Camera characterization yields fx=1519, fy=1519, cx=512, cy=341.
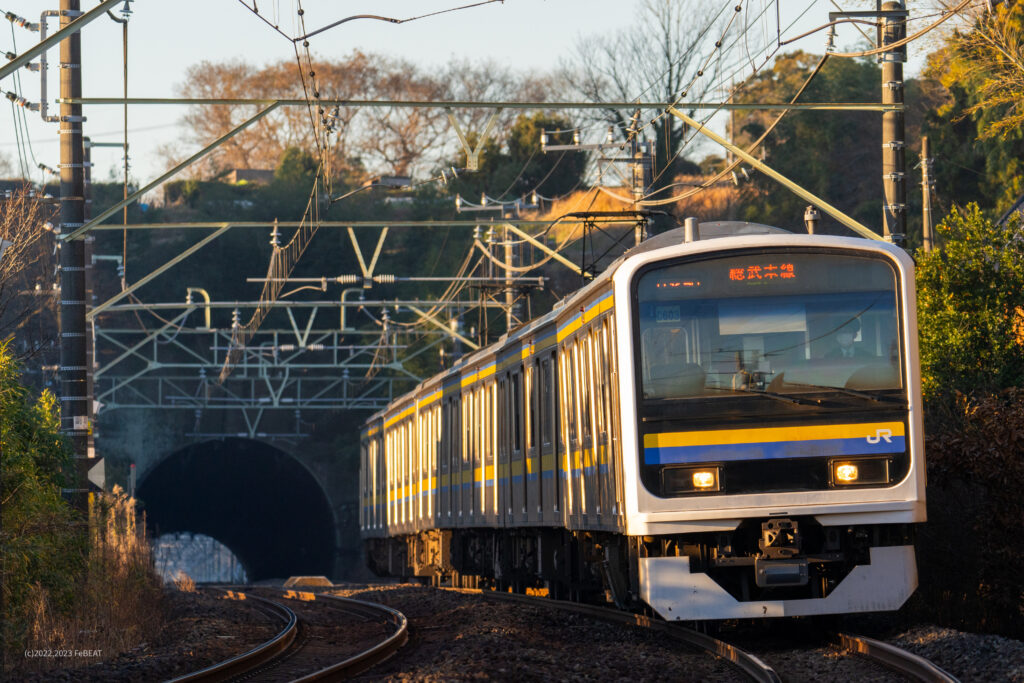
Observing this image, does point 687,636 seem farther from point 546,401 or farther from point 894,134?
point 894,134

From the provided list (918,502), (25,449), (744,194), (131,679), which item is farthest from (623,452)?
(744,194)

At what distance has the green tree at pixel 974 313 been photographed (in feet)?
52.3

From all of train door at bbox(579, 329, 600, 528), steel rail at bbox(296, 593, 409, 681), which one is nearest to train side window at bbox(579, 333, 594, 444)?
train door at bbox(579, 329, 600, 528)

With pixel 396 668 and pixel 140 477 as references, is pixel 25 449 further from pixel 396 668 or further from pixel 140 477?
pixel 140 477

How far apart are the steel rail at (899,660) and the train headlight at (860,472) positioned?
1.13m

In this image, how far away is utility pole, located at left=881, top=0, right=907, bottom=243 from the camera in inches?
615

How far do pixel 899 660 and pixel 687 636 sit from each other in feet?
8.68

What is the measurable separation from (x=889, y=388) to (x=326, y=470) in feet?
149

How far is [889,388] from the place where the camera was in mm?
11281

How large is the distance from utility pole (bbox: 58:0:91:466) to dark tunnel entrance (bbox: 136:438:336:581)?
37.3 metres

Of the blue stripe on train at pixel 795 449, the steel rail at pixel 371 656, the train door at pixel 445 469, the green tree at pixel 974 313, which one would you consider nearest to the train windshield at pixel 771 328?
the blue stripe on train at pixel 795 449

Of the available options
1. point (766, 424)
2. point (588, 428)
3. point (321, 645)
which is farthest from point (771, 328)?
point (321, 645)

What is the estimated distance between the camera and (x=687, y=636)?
12.2 meters

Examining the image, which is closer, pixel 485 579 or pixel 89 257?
pixel 89 257
